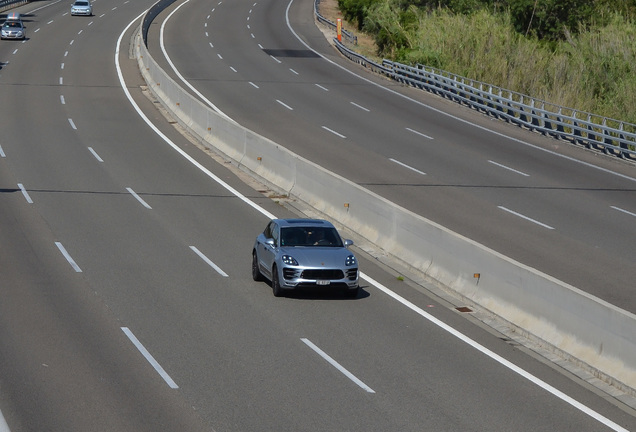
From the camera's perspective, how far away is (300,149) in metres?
34.3

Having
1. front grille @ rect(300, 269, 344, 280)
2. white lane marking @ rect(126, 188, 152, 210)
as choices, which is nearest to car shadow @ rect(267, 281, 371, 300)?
front grille @ rect(300, 269, 344, 280)

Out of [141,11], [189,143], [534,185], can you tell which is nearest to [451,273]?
[534,185]

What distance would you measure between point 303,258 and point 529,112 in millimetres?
30324

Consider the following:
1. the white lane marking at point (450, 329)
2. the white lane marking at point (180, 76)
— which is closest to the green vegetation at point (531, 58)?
the white lane marking at point (180, 76)

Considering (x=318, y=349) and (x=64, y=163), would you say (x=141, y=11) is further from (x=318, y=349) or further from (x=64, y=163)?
(x=318, y=349)

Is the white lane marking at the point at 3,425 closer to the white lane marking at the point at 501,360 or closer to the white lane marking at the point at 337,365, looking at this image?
the white lane marking at the point at 337,365

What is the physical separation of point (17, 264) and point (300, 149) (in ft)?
53.5

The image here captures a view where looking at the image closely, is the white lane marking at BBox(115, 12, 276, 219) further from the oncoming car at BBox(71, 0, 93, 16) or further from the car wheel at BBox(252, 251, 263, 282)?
the oncoming car at BBox(71, 0, 93, 16)

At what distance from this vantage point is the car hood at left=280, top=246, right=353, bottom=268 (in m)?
17.3

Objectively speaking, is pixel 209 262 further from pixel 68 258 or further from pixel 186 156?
pixel 186 156

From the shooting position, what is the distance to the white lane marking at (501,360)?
11.8 metres

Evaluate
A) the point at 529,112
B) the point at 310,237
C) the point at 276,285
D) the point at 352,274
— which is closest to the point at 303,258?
the point at 276,285

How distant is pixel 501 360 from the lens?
14.2 meters

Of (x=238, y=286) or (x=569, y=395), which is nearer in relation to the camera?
(x=569, y=395)
